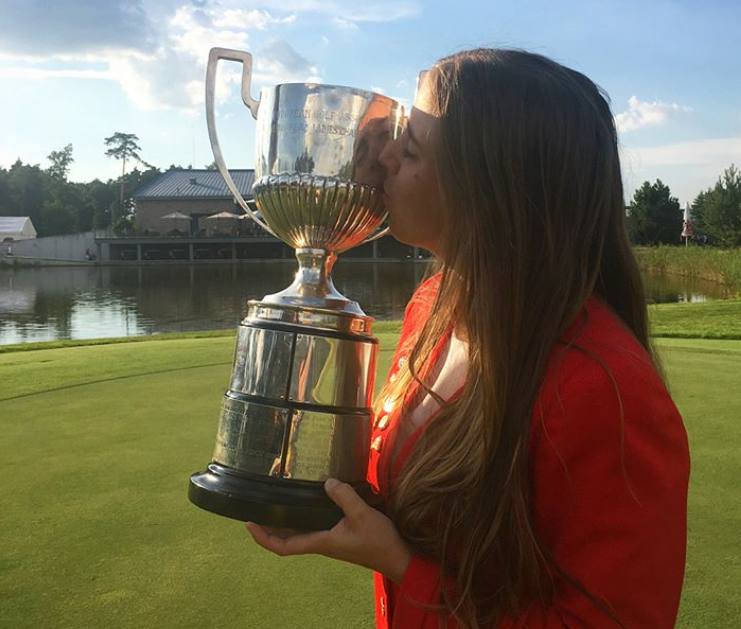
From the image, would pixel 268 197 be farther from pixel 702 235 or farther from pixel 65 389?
pixel 702 235

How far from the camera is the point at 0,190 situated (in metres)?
65.4

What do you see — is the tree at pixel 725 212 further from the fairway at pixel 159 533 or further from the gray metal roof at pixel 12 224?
the gray metal roof at pixel 12 224

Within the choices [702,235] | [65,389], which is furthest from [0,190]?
[65,389]

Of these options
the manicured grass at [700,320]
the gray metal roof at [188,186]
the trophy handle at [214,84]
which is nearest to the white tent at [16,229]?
the gray metal roof at [188,186]

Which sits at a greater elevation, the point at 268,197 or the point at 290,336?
the point at 268,197

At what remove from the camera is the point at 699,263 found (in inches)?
1078

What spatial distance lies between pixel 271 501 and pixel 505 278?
47 cm

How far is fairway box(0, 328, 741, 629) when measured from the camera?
218 cm

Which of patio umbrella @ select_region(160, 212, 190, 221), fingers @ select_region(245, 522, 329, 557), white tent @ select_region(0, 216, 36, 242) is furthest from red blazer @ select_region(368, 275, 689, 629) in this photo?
white tent @ select_region(0, 216, 36, 242)

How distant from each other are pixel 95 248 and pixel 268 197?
51.3 meters

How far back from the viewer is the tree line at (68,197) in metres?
60.4

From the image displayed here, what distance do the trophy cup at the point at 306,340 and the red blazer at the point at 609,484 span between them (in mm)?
346

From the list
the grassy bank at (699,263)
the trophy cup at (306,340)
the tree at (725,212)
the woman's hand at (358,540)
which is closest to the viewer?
the woman's hand at (358,540)

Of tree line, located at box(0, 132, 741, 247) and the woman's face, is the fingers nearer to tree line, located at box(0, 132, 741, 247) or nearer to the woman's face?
the woman's face
